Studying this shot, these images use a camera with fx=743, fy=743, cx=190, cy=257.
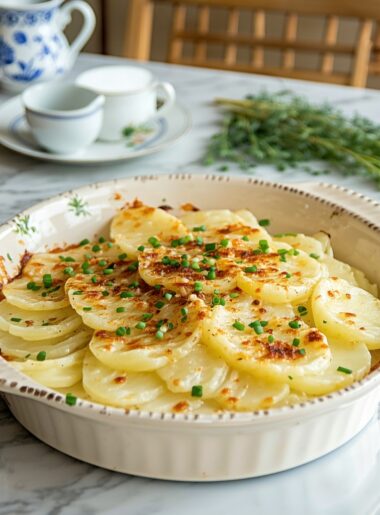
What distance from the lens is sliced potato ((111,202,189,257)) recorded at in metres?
1.86

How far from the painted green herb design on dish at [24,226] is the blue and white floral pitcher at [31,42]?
4.03ft

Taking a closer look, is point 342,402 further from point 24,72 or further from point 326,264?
point 24,72

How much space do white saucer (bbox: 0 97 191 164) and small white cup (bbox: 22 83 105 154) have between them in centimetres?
4

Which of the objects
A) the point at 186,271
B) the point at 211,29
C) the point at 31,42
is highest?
the point at 31,42

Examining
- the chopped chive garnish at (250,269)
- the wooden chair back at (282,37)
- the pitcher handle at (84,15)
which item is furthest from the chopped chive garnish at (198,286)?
the wooden chair back at (282,37)

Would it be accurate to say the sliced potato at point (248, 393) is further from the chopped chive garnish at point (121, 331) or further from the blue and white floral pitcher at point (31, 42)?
the blue and white floral pitcher at point (31, 42)

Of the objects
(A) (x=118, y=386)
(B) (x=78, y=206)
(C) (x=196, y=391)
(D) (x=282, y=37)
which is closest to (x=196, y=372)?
(C) (x=196, y=391)

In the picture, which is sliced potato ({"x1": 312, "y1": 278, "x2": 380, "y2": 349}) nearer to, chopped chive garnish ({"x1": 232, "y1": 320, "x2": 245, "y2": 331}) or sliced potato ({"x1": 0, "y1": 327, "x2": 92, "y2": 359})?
chopped chive garnish ({"x1": 232, "y1": 320, "x2": 245, "y2": 331})

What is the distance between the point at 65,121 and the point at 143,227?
650 mm

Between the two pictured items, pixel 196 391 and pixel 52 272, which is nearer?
pixel 196 391

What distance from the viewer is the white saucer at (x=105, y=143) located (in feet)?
8.03

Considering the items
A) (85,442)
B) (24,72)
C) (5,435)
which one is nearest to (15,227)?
(5,435)

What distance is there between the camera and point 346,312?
1.58 metres

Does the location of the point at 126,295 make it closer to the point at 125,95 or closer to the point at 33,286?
the point at 33,286
